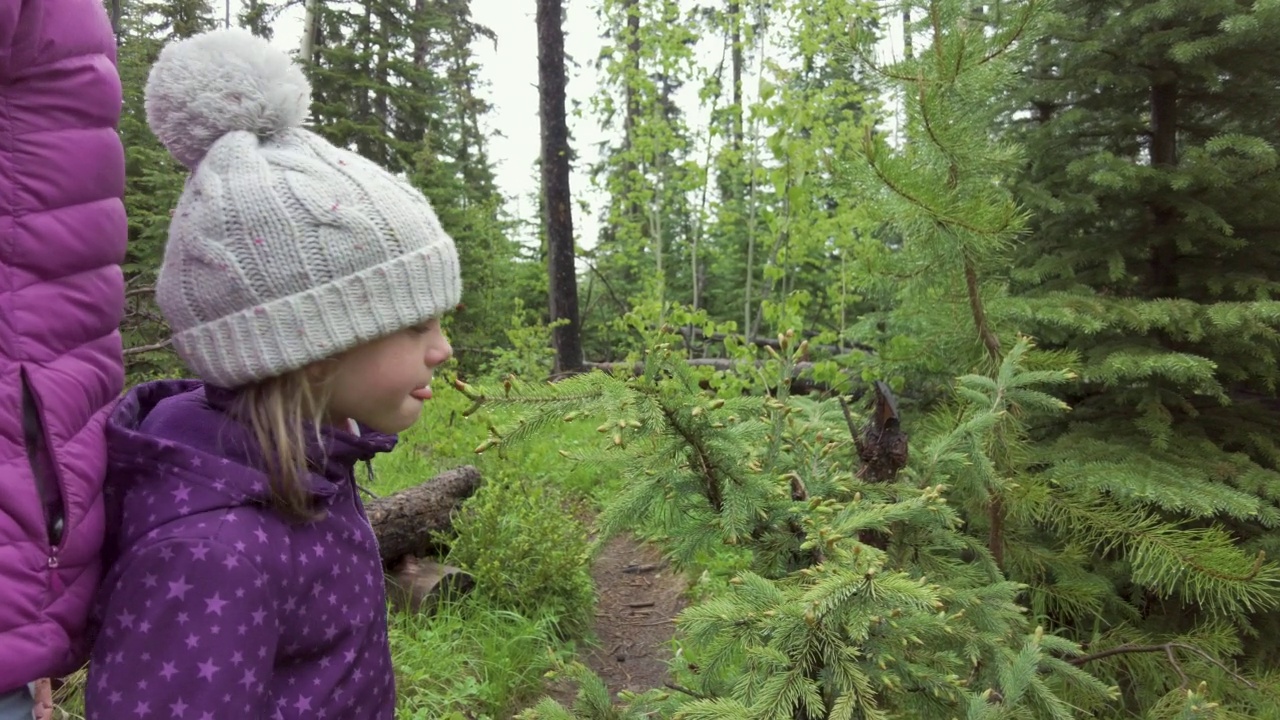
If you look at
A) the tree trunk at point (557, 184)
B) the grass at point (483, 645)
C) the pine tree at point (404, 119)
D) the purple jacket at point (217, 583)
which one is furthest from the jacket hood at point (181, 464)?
the pine tree at point (404, 119)

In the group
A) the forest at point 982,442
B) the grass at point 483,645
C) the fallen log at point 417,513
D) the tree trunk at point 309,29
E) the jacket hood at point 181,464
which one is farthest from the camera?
the tree trunk at point 309,29

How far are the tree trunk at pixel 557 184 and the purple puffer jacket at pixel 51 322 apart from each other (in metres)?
6.95

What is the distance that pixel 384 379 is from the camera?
3.99 ft

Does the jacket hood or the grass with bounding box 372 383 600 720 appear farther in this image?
the grass with bounding box 372 383 600 720

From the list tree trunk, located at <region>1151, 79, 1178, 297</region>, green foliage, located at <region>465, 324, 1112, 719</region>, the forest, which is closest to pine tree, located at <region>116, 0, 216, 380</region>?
the forest

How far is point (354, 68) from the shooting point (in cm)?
1109

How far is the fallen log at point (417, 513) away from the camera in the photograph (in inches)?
140

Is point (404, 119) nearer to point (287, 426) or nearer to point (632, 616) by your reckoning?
point (632, 616)

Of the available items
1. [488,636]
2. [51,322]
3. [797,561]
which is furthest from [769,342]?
[51,322]

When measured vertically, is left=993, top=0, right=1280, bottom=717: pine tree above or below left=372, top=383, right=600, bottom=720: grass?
above

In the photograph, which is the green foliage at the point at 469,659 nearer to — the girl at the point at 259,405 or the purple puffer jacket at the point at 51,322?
the girl at the point at 259,405

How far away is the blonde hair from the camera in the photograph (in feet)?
3.53

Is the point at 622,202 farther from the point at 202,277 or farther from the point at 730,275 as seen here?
the point at 202,277

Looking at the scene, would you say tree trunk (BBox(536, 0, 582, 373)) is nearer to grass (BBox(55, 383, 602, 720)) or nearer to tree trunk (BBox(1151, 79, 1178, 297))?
grass (BBox(55, 383, 602, 720))
